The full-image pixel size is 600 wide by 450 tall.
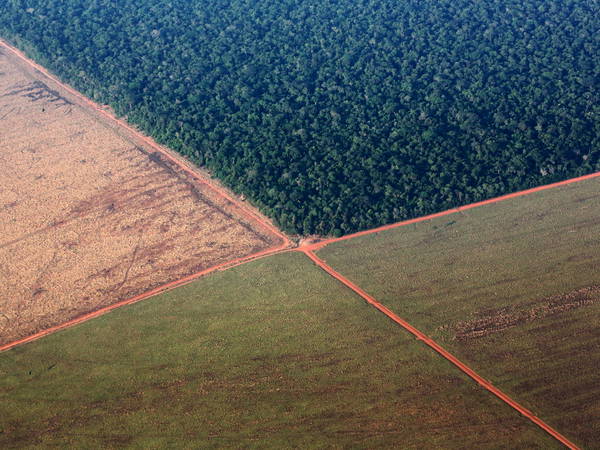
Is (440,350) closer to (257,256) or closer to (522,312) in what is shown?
(522,312)

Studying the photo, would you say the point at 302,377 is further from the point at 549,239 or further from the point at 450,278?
the point at 549,239

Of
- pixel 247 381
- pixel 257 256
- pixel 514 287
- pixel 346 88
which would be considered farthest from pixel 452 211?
pixel 346 88

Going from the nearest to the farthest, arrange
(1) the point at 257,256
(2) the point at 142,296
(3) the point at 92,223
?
(2) the point at 142,296 < (1) the point at 257,256 < (3) the point at 92,223

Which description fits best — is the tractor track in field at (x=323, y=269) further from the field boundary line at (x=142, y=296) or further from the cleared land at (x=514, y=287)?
the cleared land at (x=514, y=287)

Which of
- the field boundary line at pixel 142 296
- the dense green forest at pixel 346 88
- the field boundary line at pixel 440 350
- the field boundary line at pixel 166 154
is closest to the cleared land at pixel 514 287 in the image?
the field boundary line at pixel 440 350

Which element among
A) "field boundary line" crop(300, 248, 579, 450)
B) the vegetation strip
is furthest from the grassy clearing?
the vegetation strip
